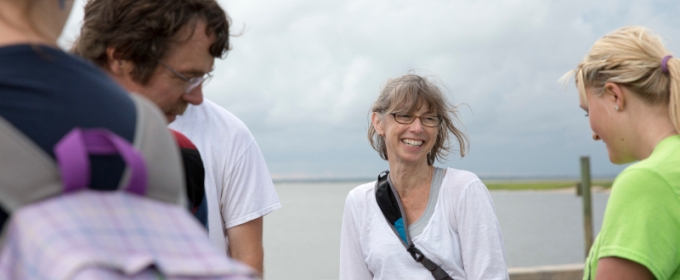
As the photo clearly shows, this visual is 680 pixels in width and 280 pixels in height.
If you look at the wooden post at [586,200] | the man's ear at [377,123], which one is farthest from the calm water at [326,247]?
the man's ear at [377,123]

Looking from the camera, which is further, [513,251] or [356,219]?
[513,251]

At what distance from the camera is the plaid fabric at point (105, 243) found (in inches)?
32.3

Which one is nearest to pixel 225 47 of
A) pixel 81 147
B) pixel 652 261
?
pixel 81 147

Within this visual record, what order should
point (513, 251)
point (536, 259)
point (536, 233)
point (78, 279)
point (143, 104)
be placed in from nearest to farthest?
point (78, 279) < point (143, 104) < point (536, 259) < point (513, 251) < point (536, 233)

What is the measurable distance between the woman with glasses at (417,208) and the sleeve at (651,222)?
1140 millimetres

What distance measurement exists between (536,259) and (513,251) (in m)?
2.16

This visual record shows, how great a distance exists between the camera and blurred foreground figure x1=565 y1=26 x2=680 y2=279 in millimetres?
1963

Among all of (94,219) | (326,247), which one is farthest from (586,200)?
(94,219)

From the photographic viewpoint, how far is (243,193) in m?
2.44

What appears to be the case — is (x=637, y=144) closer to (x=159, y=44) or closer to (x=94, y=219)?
(x=159, y=44)

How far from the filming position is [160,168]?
979 millimetres

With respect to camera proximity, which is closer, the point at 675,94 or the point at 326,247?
the point at 675,94

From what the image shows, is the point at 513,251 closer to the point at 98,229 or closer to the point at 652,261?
the point at 652,261

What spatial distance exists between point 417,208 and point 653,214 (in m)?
1.52
